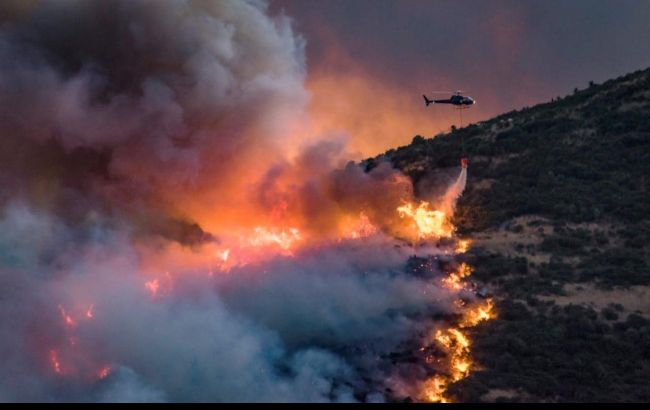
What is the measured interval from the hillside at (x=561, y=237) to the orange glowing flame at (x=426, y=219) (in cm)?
335

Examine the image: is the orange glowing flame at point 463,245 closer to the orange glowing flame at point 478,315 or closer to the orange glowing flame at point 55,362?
the orange glowing flame at point 478,315

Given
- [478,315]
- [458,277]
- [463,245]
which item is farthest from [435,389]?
[463,245]

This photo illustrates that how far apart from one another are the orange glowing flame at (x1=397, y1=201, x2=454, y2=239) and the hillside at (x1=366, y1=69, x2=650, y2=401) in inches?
132

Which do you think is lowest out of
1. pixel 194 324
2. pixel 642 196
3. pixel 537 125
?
pixel 194 324

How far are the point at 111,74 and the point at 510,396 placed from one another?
26085mm

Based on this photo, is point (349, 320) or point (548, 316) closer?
point (349, 320)

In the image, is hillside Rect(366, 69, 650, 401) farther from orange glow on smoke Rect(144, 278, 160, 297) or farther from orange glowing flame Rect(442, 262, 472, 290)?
orange glow on smoke Rect(144, 278, 160, 297)

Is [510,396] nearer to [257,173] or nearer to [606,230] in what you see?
[257,173]

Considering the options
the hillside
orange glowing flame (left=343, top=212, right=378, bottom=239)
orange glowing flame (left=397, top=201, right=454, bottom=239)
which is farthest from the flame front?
orange glowing flame (left=343, top=212, right=378, bottom=239)

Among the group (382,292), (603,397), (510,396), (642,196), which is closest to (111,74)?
(382,292)

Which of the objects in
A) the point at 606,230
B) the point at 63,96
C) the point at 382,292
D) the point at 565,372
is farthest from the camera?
the point at 606,230

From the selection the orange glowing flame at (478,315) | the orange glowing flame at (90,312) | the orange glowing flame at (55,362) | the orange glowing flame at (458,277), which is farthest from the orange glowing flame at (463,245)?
the orange glowing flame at (55,362)

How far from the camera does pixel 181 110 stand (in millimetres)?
50844

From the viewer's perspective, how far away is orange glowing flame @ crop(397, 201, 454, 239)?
205 ft
